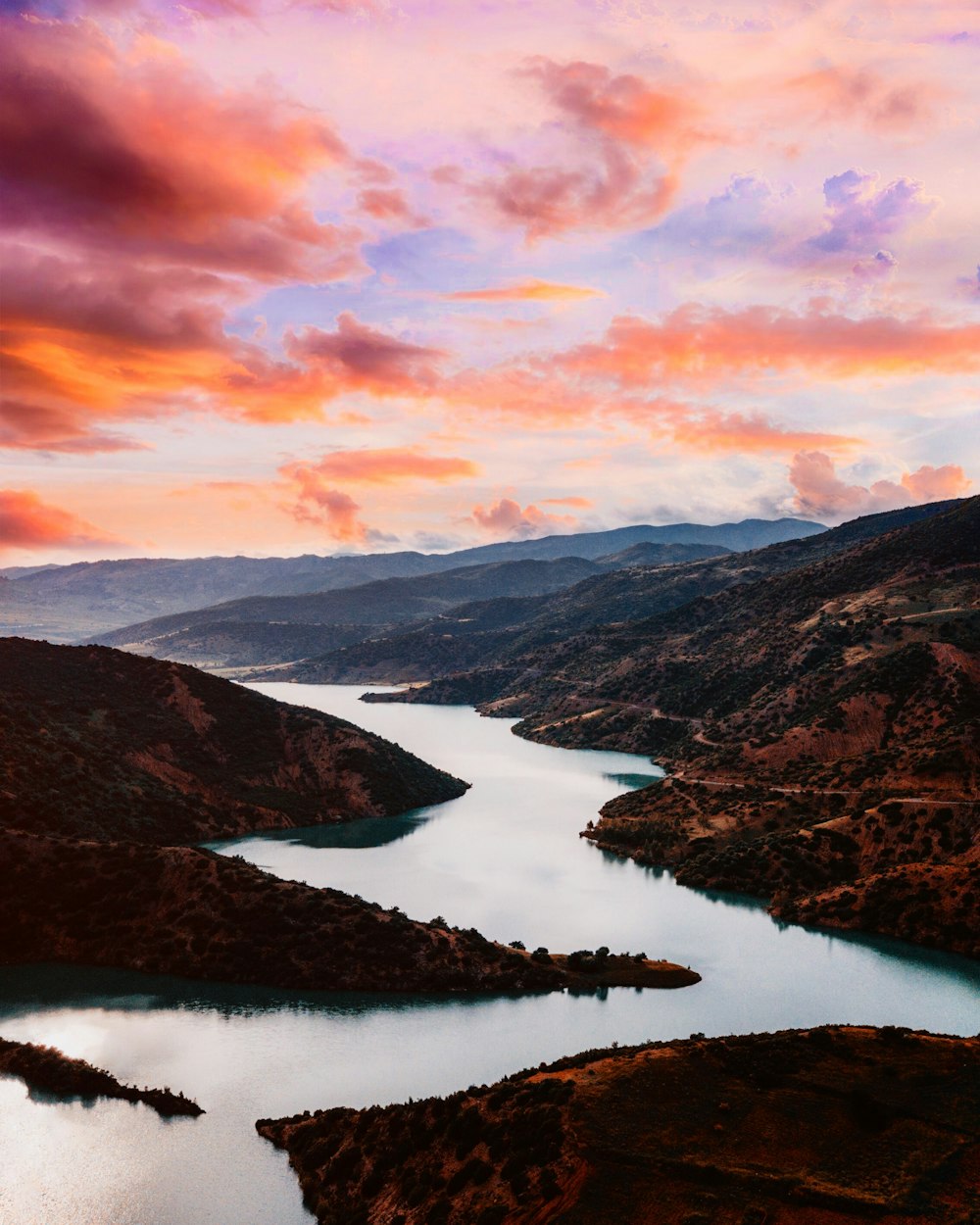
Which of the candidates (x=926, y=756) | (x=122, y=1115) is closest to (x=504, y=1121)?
(x=122, y=1115)

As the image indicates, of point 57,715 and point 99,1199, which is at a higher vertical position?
point 57,715

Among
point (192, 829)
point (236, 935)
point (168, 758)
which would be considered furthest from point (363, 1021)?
point (168, 758)

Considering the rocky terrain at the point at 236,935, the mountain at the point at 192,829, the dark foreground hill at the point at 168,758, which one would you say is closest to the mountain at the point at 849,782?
the rocky terrain at the point at 236,935

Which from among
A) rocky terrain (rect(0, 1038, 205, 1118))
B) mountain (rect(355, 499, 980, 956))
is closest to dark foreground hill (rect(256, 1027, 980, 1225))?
rocky terrain (rect(0, 1038, 205, 1118))

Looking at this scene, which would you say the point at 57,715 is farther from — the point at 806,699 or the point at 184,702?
the point at 806,699

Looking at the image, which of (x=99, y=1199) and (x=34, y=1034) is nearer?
(x=99, y=1199)

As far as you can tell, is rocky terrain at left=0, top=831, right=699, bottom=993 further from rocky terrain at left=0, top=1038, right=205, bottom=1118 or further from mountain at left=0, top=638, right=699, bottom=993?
rocky terrain at left=0, top=1038, right=205, bottom=1118
